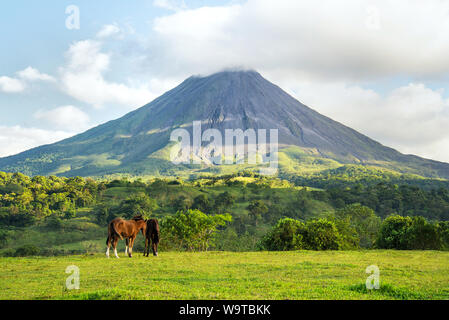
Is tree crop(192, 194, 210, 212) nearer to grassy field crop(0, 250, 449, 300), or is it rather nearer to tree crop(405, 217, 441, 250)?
tree crop(405, 217, 441, 250)

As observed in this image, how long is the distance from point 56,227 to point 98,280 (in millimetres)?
59359

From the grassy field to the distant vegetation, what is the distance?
15.0 meters

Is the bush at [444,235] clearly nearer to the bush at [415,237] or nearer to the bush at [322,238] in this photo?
the bush at [415,237]

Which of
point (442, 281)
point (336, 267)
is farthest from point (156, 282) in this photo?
point (442, 281)

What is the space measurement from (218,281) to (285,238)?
68.4 feet

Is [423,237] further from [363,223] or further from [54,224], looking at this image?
[54,224]

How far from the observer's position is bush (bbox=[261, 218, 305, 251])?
29125mm

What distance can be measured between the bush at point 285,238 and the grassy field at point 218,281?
14088 millimetres

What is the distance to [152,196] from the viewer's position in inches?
3263

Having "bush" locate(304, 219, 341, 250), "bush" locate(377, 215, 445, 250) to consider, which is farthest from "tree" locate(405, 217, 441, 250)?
"bush" locate(304, 219, 341, 250)

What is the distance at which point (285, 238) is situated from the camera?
100 ft

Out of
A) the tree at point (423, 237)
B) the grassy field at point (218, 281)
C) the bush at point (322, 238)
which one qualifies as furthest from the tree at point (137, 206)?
the grassy field at point (218, 281)

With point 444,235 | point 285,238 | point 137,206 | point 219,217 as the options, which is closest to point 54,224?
point 137,206
